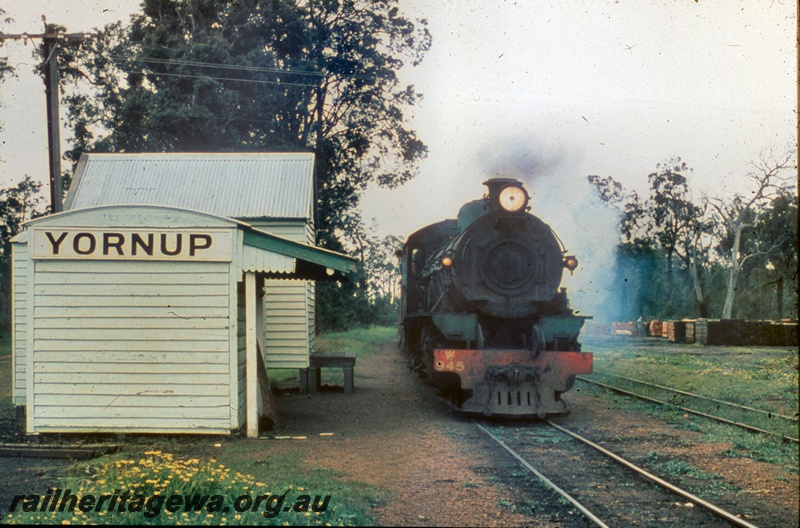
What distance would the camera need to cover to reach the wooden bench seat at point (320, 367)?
46.9 ft

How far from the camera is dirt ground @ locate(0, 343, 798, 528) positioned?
604 cm

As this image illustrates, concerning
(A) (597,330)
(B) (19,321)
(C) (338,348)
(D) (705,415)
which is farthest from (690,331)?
(B) (19,321)

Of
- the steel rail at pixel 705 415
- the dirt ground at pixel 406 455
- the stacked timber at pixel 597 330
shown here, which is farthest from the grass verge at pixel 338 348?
the stacked timber at pixel 597 330

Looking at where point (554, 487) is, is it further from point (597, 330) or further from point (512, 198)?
point (597, 330)

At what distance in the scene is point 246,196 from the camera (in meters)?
14.0

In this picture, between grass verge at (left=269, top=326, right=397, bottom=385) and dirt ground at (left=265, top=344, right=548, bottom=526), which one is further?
grass verge at (left=269, top=326, right=397, bottom=385)

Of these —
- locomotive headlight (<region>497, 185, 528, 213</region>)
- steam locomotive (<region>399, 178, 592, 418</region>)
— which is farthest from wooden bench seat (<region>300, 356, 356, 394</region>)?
locomotive headlight (<region>497, 185, 528, 213</region>)

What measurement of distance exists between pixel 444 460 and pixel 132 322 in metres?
4.26

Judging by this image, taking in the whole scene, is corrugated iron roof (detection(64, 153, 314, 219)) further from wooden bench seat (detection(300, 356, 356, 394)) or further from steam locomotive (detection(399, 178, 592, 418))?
steam locomotive (detection(399, 178, 592, 418))

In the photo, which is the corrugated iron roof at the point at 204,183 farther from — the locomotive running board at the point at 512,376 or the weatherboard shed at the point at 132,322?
the locomotive running board at the point at 512,376

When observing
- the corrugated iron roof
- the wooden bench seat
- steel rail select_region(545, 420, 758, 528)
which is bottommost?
steel rail select_region(545, 420, 758, 528)

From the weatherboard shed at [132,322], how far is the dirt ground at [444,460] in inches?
25.0

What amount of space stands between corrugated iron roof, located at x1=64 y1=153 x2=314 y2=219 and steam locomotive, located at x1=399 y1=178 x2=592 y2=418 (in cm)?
387

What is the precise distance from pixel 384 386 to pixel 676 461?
892 centimetres
